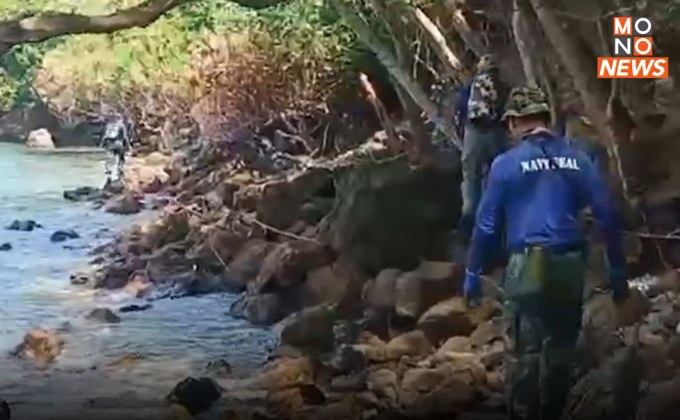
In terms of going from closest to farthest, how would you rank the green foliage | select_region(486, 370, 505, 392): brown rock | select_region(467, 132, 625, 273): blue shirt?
select_region(467, 132, 625, 273): blue shirt → select_region(486, 370, 505, 392): brown rock → the green foliage

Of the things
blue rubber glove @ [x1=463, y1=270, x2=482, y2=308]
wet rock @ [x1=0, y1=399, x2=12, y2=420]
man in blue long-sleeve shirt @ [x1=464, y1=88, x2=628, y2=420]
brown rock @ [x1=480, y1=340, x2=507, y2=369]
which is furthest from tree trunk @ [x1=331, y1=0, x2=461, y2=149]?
wet rock @ [x1=0, y1=399, x2=12, y2=420]

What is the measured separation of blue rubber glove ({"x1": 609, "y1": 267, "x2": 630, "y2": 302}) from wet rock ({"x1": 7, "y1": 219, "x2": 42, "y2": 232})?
1.01 meters

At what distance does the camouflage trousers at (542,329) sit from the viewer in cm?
226

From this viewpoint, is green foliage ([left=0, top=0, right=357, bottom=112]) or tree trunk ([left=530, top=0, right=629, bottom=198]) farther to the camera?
green foliage ([left=0, top=0, right=357, bottom=112])

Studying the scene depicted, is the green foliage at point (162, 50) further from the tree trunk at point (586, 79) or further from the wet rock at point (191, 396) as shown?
the wet rock at point (191, 396)

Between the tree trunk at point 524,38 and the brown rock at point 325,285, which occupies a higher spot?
the tree trunk at point 524,38

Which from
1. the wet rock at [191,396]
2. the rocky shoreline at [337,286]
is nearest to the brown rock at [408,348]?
the rocky shoreline at [337,286]

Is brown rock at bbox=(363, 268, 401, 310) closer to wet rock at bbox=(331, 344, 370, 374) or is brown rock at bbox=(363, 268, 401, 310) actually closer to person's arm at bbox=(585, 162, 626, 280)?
wet rock at bbox=(331, 344, 370, 374)

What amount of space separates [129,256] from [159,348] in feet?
0.59

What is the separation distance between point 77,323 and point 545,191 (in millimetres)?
851

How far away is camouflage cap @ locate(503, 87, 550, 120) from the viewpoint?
2.27m

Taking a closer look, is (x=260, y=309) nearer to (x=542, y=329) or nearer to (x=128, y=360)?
(x=128, y=360)

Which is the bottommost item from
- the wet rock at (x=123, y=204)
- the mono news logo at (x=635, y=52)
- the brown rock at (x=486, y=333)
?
the brown rock at (x=486, y=333)

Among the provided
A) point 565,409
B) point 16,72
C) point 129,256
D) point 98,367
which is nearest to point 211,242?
point 129,256
